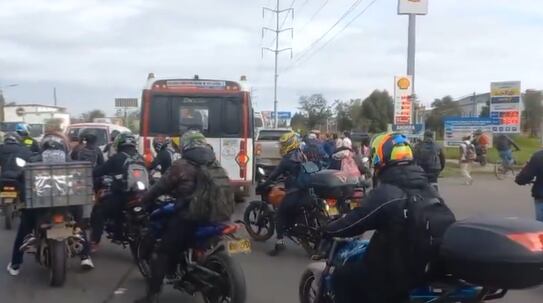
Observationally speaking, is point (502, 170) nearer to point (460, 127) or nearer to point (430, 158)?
point (460, 127)

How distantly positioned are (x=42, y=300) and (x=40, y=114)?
29.6 m

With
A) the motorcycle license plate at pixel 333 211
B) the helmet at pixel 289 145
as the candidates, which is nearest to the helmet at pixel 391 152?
the motorcycle license plate at pixel 333 211

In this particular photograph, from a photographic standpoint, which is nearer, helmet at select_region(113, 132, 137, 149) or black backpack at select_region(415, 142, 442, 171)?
helmet at select_region(113, 132, 137, 149)

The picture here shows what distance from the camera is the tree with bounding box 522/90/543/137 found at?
2240 inches

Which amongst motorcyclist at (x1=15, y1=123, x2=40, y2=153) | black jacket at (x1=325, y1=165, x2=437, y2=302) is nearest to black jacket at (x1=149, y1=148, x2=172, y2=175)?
motorcyclist at (x1=15, y1=123, x2=40, y2=153)

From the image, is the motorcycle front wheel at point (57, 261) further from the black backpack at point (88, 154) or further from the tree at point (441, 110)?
the tree at point (441, 110)

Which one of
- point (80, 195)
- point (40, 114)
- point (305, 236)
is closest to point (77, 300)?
point (80, 195)

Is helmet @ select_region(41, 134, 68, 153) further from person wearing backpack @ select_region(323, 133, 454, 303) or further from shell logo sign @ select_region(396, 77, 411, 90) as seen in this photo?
shell logo sign @ select_region(396, 77, 411, 90)

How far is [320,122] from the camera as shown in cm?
6384

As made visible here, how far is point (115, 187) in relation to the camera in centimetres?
791

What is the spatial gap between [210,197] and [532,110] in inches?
2236

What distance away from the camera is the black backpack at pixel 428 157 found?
1266 cm

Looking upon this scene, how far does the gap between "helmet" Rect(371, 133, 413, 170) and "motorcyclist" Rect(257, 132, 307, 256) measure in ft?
15.3

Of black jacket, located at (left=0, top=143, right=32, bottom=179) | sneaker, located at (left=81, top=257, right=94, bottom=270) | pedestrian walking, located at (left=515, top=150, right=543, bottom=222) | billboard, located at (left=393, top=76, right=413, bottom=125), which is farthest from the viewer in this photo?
billboard, located at (left=393, top=76, right=413, bottom=125)
